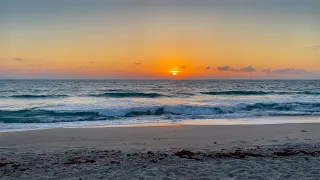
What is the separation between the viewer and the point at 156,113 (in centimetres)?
2483

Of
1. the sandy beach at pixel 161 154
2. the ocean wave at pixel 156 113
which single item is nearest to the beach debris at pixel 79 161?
the sandy beach at pixel 161 154

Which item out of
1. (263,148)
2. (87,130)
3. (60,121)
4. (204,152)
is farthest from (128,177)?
(60,121)

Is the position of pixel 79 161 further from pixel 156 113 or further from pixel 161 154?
pixel 156 113

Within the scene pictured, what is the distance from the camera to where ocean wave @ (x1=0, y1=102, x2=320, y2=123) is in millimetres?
20234

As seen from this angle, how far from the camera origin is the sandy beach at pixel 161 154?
7.16 metres

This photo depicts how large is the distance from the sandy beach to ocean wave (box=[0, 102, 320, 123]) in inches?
255

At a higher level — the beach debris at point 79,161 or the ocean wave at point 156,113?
the beach debris at point 79,161

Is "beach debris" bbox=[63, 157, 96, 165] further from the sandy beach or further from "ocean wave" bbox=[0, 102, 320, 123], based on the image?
"ocean wave" bbox=[0, 102, 320, 123]

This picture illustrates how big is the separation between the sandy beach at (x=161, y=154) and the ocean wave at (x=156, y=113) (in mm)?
6475

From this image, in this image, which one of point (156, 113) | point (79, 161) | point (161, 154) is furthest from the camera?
point (156, 113)

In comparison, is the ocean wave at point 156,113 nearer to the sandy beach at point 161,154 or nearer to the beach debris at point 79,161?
the sandy beach at point 161,154

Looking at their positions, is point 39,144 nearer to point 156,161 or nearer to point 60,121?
point 156,161

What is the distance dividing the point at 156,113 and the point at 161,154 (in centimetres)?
1572

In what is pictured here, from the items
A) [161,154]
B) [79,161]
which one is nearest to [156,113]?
[161,154]
